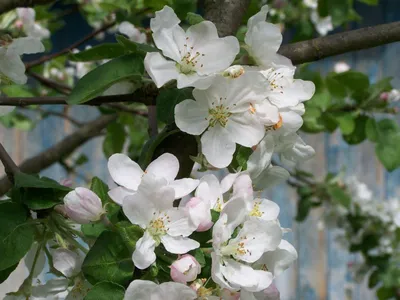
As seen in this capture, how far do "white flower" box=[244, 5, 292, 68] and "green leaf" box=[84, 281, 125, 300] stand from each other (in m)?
0.21

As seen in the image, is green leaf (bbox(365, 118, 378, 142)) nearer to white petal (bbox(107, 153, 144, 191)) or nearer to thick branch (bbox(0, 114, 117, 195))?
thick branch (bbox(0, 114, 117, 195))

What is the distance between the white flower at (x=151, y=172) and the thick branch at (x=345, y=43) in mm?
191

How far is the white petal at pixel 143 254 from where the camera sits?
1.27 ft

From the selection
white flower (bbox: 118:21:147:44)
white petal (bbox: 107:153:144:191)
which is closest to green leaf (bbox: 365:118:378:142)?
white flower (bbox: 118:21:147:44)

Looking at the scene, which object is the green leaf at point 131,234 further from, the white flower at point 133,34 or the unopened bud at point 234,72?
the white flower at point 133,34

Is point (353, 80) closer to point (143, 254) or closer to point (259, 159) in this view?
point (259, 159)

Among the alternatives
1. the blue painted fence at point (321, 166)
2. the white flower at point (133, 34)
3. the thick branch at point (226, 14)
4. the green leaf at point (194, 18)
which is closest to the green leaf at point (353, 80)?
the white flower at point (133, 34)

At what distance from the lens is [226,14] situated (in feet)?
1.82

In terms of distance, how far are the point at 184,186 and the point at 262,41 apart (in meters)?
0.13

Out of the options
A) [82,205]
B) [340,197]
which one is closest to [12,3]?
[82,205]

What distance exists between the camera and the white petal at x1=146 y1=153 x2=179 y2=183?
43 centimetres

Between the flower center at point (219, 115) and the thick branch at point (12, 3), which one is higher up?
the flower center at point (219, 115)

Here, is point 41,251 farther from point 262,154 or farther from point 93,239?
point 262,154

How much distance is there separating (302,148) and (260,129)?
0.09m
